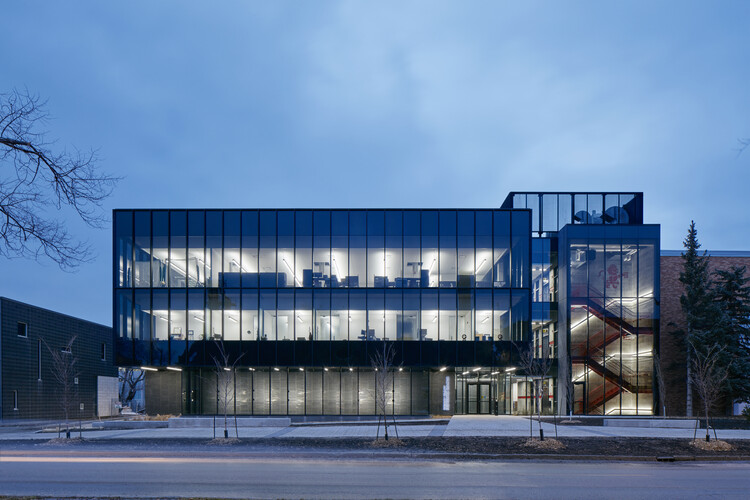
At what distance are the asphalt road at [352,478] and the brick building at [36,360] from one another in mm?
23919

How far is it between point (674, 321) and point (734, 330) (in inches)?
136

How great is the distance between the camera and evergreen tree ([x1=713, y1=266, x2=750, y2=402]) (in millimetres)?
33656

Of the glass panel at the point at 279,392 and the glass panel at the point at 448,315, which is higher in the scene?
the glass panel at the point at 448,315

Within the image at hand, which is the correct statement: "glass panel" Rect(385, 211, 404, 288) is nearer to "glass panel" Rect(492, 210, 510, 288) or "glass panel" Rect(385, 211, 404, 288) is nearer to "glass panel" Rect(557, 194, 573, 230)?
"glass panel" Rect(492, 210, 510, 288)

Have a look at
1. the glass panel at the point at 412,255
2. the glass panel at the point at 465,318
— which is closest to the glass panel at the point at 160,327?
the glass panel at the point at 412,255

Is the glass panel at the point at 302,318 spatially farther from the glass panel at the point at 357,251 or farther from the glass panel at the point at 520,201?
the glass panel at the point at 520,201

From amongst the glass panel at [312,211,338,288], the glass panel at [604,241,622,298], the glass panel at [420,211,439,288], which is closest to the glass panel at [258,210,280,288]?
the glass panel at [312,211,338,288]

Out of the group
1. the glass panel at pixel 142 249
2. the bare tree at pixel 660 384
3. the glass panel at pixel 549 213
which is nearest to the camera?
the bare tree at pixel 660 384

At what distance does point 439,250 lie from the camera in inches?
1367

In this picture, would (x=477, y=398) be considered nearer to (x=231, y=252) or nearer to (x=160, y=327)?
(x=231, y=252)

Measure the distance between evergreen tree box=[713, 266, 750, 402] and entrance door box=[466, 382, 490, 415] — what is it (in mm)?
13960

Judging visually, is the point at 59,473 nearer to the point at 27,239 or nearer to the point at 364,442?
the point at 27,239

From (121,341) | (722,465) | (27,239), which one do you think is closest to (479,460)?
(722,465)

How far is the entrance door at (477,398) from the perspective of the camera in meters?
36.4
